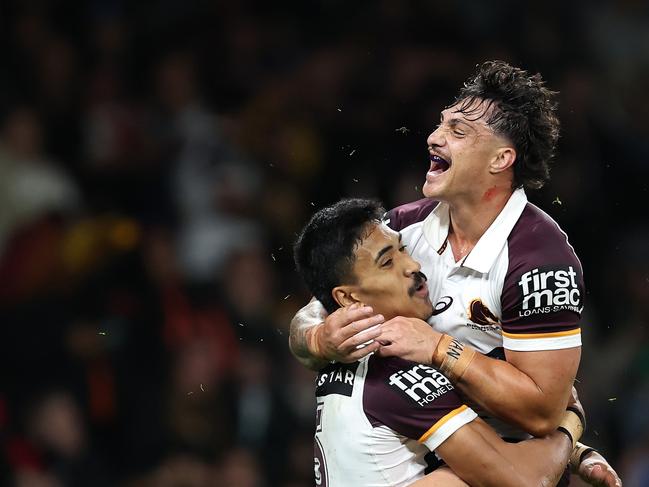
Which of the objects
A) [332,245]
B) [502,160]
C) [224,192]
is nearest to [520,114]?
[502,160]

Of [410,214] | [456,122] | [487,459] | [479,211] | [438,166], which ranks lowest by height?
[487,459]

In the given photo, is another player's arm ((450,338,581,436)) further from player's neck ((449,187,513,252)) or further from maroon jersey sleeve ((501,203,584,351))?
player's neck ((449,187,513,252))

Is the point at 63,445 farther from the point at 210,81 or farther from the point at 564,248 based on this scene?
the point at 564,248

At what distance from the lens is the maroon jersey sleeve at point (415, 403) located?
3.47 meters

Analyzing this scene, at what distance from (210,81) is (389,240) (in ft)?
14.9

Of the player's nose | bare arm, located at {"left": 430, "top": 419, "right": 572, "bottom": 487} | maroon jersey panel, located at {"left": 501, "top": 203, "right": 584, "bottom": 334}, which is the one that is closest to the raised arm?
bare arm, located at {"left": 430, "top": 419, "right": 572, "bottom": 487}

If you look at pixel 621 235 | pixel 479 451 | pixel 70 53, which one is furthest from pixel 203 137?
pixel 479 451

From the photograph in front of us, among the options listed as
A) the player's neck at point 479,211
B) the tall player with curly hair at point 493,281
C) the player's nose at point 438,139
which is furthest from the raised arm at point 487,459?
the player's nose at point 438,139

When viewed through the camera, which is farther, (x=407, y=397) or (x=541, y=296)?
(x=541, y=296)

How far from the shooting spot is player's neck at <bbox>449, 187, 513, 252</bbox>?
3926mm

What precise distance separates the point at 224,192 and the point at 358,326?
155 inches

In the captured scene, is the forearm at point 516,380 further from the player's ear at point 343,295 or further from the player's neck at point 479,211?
the player's neck at point 479,211

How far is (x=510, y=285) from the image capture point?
3693 mm

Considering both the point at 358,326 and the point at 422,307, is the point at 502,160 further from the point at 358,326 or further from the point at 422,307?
the point at 358,326
